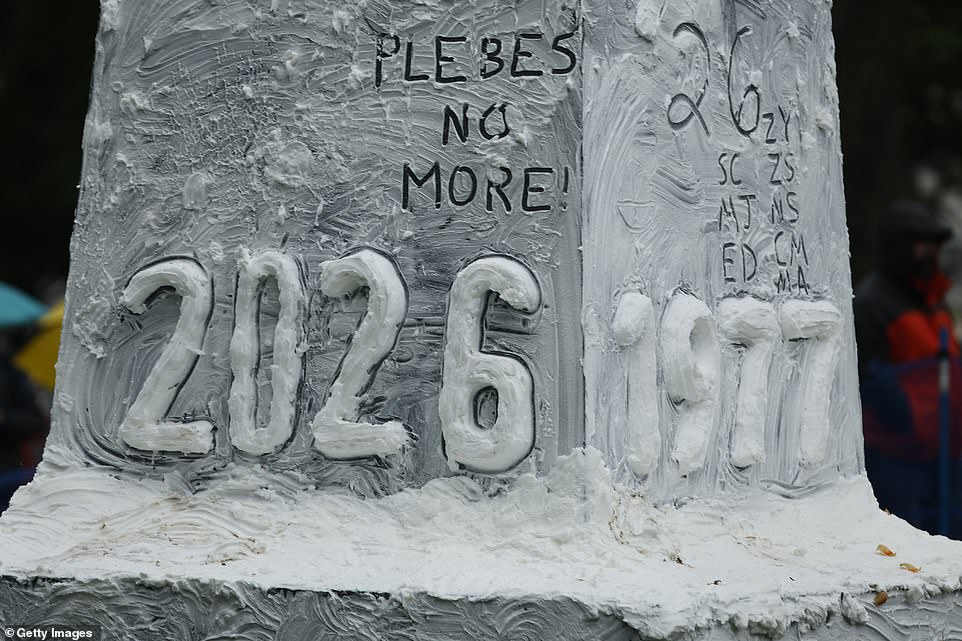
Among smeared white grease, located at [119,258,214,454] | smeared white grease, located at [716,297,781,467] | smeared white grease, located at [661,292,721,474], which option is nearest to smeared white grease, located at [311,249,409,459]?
smeared white grease, located at [119,258,214,454]

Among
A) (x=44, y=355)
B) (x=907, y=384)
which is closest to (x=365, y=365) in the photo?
(x=907, y=384)

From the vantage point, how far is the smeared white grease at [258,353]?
9.94 feet

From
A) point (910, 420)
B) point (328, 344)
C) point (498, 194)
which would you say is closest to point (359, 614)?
point (328, 344)

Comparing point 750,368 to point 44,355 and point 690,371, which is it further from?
point 44,355

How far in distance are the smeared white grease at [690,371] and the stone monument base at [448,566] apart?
13 cm

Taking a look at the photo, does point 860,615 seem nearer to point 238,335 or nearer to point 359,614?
point 359,614

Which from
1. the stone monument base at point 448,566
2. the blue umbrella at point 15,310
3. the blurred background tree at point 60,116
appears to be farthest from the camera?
the blurred background tree at point 60,116

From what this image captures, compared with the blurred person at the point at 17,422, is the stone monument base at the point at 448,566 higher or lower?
lower

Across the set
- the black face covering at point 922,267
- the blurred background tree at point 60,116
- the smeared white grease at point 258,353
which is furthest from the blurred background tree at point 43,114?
the smeared white grease at point 258,353

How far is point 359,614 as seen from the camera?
106 inches

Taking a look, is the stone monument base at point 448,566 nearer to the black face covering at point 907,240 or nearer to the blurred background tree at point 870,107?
the black face covering at point 907,240

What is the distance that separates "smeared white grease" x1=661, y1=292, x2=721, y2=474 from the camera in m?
2.98

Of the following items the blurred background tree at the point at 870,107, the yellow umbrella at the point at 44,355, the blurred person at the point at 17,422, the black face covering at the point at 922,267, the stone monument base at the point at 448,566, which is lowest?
the stone monument base at the point at 448,566

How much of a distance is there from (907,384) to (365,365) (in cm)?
385
